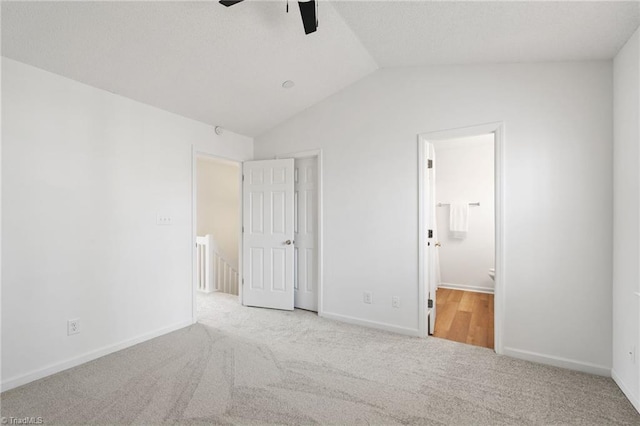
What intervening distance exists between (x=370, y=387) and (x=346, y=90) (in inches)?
121

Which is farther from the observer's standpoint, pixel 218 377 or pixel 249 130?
pixel 249 130

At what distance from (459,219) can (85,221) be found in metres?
5.09

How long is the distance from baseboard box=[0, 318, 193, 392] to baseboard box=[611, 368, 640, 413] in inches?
152

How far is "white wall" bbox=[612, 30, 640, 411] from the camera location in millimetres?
1981

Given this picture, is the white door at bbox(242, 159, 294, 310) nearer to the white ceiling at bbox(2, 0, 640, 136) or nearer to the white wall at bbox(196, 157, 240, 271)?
the white ceiling at bbox(2, 0, 640, 136)

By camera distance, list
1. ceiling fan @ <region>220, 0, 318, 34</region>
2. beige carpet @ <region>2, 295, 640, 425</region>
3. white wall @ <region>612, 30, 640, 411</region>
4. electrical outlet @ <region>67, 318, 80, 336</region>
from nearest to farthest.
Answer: ceiling fan @ <region>220, 0, 318, 34</region>
beige carpet @ <region>2, 295, 640, 425</region>
white wall @ <region>612, 30, 640, 411</region>
electrical outlet @ <region>67, 318, 80, 336</region>

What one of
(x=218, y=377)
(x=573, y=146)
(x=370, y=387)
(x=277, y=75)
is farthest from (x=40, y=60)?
(x=573, y=146)

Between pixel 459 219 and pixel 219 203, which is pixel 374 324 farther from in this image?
pixel 219 203

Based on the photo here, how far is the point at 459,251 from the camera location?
5250 mm

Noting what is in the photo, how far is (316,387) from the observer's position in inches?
85.4

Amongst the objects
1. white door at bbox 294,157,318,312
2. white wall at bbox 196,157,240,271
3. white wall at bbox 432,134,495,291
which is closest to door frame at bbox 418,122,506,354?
white door at bbox 294,157,318,312

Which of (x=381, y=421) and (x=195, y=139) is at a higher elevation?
(x=195, y=139)

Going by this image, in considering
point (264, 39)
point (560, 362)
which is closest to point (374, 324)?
point (560, 362)

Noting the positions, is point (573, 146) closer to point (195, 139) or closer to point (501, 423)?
point (501, 423)
